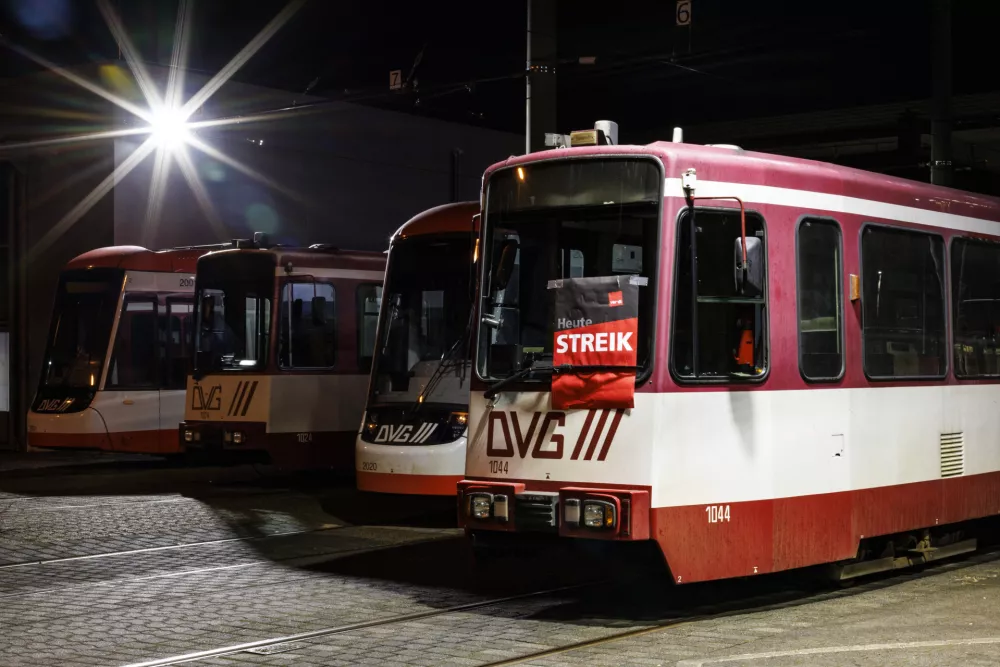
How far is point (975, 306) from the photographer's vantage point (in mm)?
12320

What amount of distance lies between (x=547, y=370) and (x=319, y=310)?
1007 centimetres

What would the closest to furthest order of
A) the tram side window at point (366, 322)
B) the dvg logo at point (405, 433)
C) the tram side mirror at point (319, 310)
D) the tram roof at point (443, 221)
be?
the dvg logo at point (405, 433) < the tram roof at point (443, 221) < the tram side mirror at point (319, 310) < the tram side window at point (366, 322)

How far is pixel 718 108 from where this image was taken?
1177 inches

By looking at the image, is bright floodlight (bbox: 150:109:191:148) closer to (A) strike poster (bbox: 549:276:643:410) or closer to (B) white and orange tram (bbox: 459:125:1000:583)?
(B) white and orange tram (bbox: 459:125:1000:583)

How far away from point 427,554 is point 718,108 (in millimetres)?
19098

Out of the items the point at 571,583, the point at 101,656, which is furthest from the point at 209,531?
the point at 101,656

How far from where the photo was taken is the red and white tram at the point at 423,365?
563 inches

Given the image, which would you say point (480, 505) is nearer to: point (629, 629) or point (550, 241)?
A: point (629, 629)

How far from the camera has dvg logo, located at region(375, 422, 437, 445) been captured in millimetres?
14454

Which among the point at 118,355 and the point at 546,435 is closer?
the point at 546,435

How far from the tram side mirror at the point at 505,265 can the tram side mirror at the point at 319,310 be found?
9463 millimetres

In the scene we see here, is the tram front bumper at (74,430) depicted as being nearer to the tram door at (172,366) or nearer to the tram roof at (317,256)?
the tram door at (172,366)

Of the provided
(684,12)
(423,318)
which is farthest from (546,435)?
(684,12)

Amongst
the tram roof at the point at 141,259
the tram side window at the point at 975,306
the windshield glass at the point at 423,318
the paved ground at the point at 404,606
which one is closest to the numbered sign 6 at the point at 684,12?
the windshield glass at the point at 423,318
